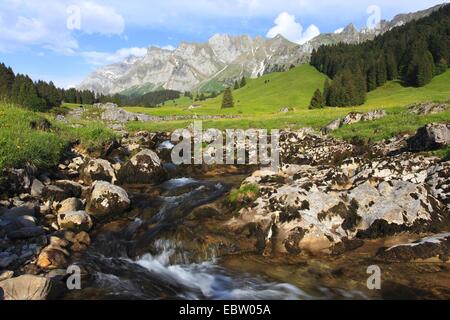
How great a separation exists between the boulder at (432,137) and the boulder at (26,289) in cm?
2204

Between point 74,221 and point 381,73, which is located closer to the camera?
point 74,221

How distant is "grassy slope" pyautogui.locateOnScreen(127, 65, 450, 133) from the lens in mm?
36175

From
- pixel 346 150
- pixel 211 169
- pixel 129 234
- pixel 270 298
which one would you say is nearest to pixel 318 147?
pixel 346 150

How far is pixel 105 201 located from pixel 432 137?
19.7 metres

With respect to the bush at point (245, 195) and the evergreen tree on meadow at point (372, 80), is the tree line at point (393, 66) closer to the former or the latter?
the evergreen tree on meadow at point (372, 80)

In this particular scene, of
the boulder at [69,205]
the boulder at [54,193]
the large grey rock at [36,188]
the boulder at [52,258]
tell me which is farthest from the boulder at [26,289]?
the large grey rock at [36,188]

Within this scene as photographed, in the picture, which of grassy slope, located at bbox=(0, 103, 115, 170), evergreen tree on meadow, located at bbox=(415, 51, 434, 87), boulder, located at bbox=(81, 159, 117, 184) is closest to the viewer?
grassy slope, located at bbox=(0, 103, 115, 170)

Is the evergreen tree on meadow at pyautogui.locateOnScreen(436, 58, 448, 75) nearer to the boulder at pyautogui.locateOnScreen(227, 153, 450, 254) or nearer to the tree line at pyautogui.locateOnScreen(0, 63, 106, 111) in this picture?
the boulder at pyautogui.locateOnScreen(227, 153, 450, 254)

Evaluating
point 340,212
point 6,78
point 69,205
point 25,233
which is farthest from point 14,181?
point 6,78

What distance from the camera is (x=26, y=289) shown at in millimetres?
10266

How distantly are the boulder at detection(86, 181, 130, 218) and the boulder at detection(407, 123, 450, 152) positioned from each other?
18476mm

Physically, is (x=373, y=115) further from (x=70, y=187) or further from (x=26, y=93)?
(x=26, y=93)

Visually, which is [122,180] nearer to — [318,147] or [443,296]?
[318,147]

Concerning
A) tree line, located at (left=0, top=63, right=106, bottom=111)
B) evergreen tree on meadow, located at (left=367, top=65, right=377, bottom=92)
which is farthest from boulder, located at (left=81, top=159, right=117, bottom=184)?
evergreen tree on meadow, located at (left=367, top=65, right=377, bottom=92)
